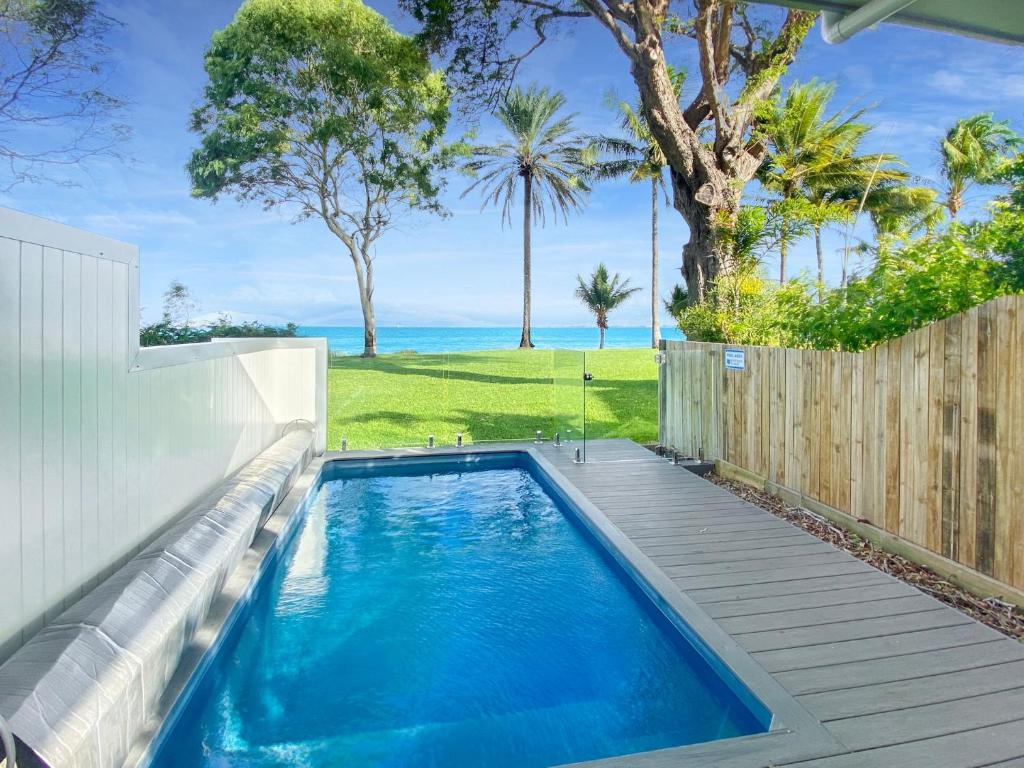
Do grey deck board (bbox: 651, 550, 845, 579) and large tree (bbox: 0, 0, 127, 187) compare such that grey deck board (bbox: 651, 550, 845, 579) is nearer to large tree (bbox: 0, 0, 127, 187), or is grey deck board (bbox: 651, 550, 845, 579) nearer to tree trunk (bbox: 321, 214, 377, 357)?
large tree (bbox: 0, 0, 127, 187)

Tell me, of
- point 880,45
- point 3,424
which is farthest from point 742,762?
point 880,45

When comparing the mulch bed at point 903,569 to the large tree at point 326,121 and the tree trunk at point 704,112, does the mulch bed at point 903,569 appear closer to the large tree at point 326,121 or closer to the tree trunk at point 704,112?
the tree trunk at point 704,112

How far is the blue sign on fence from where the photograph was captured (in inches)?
205

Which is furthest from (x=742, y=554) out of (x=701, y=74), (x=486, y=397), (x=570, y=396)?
(x=486, y=397)

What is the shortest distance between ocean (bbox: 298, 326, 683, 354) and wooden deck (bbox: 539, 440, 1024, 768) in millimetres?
31490

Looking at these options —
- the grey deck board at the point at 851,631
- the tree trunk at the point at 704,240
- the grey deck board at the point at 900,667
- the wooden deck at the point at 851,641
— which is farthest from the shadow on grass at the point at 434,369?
the grey deck board at the point at 900,667

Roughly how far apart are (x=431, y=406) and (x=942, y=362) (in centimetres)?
811

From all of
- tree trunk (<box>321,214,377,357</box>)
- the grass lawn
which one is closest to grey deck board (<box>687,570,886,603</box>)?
the grass lawn

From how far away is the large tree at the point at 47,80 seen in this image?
6547 millimetres

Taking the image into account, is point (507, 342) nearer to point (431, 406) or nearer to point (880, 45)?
point (880, 45)

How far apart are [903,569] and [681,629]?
150cm

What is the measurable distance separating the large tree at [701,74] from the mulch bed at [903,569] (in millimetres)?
3657

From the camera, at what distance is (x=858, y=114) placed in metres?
15.4

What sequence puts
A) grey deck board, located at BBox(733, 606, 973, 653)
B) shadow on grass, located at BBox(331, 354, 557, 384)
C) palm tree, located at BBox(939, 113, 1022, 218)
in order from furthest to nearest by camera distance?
1. palm tree, located at BBox(939, 113, 1022, 218)
2. shadow on grass, located at BBox(331, 354, 557, 384)
3. grey deck board, located at BBox(733, 606, 973, 653)
